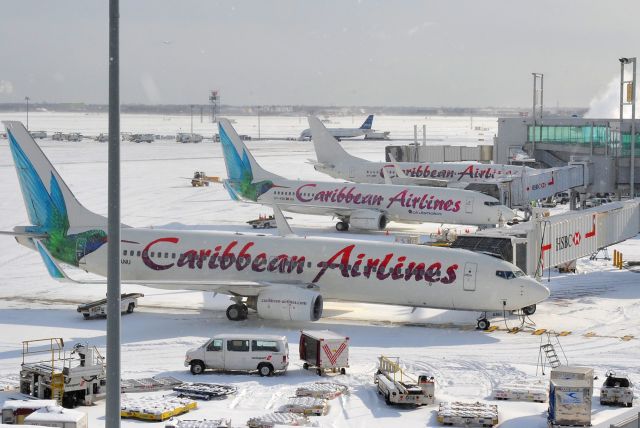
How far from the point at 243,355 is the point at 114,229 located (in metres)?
21.8

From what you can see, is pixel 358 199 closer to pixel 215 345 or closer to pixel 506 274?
pixel 506 274

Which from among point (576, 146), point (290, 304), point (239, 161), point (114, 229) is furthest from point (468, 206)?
point (114, 229)

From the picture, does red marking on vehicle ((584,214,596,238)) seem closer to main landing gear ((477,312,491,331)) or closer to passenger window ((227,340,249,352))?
main landing gear ((477,312,491,331))

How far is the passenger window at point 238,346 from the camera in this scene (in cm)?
3778

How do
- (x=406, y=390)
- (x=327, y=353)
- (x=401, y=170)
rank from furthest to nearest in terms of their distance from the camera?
1. (x=401, y=170)
2. (x=327, y=353)
3. (x=406, y=390)

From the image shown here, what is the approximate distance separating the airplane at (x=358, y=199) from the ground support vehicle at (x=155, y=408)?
4727cm

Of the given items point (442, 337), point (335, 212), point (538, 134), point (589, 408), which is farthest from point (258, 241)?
point (538, 134)

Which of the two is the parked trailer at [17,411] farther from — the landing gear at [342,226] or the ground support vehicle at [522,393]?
the landing gear at [342,226]

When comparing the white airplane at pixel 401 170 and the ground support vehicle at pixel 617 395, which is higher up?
the white airplane at pixel 401 170

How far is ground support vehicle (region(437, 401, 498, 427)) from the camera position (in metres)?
30.8

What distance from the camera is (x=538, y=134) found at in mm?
100250

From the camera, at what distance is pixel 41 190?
5009 cm

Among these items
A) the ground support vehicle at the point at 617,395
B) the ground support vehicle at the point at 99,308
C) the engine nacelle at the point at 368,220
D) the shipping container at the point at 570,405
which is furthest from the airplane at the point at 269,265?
the engine nacelle at the point at 368,220

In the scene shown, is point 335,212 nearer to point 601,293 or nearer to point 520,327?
point 601,293
